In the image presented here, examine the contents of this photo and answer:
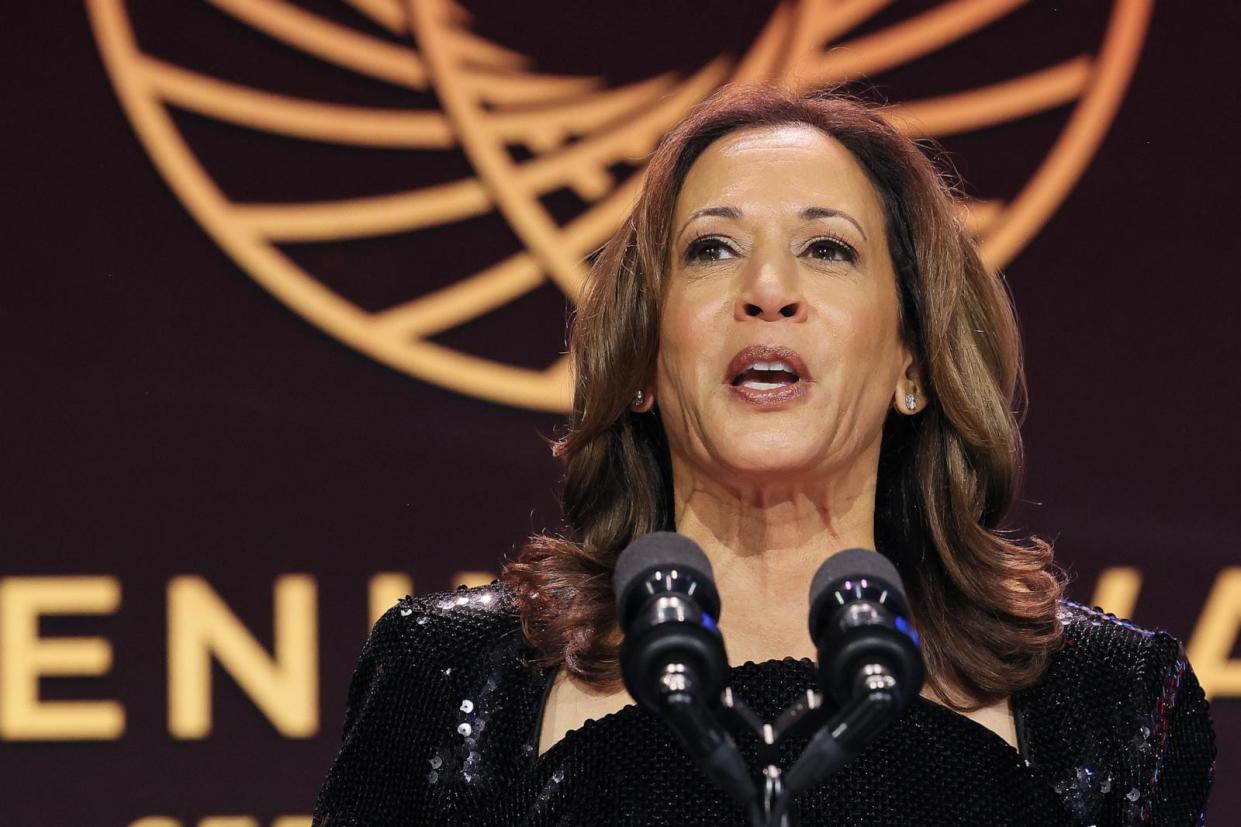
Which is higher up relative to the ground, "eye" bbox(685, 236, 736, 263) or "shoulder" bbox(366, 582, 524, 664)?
"eye" bbox(685, 236, 736, 263)

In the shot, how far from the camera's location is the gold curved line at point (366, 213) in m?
2.94

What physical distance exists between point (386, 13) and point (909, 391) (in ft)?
4.59

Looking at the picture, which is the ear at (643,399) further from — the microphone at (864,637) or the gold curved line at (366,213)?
the gold curved line at (366,213)

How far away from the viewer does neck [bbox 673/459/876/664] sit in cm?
183

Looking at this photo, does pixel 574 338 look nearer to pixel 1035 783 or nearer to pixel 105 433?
pixel 1035 783

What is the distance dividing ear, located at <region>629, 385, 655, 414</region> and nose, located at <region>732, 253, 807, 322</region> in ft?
0.67

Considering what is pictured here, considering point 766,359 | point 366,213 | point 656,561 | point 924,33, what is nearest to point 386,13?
point 366,213

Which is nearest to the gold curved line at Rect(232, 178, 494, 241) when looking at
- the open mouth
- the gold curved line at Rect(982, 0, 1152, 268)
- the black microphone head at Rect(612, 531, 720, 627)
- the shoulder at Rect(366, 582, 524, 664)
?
the gold curved line at Rect(982, 0, 1152, 268)

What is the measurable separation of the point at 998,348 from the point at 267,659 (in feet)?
4.85

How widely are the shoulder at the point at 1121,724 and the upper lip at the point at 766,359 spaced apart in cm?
45

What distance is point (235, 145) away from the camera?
2951 mm

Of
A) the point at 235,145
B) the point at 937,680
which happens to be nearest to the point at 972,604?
the point at 937,680

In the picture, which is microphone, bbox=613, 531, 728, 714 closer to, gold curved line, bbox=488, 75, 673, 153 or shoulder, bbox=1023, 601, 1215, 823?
shoulder, bbox=1023, 601, 1215, 823

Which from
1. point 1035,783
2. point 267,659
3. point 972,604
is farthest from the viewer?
point 267,659
